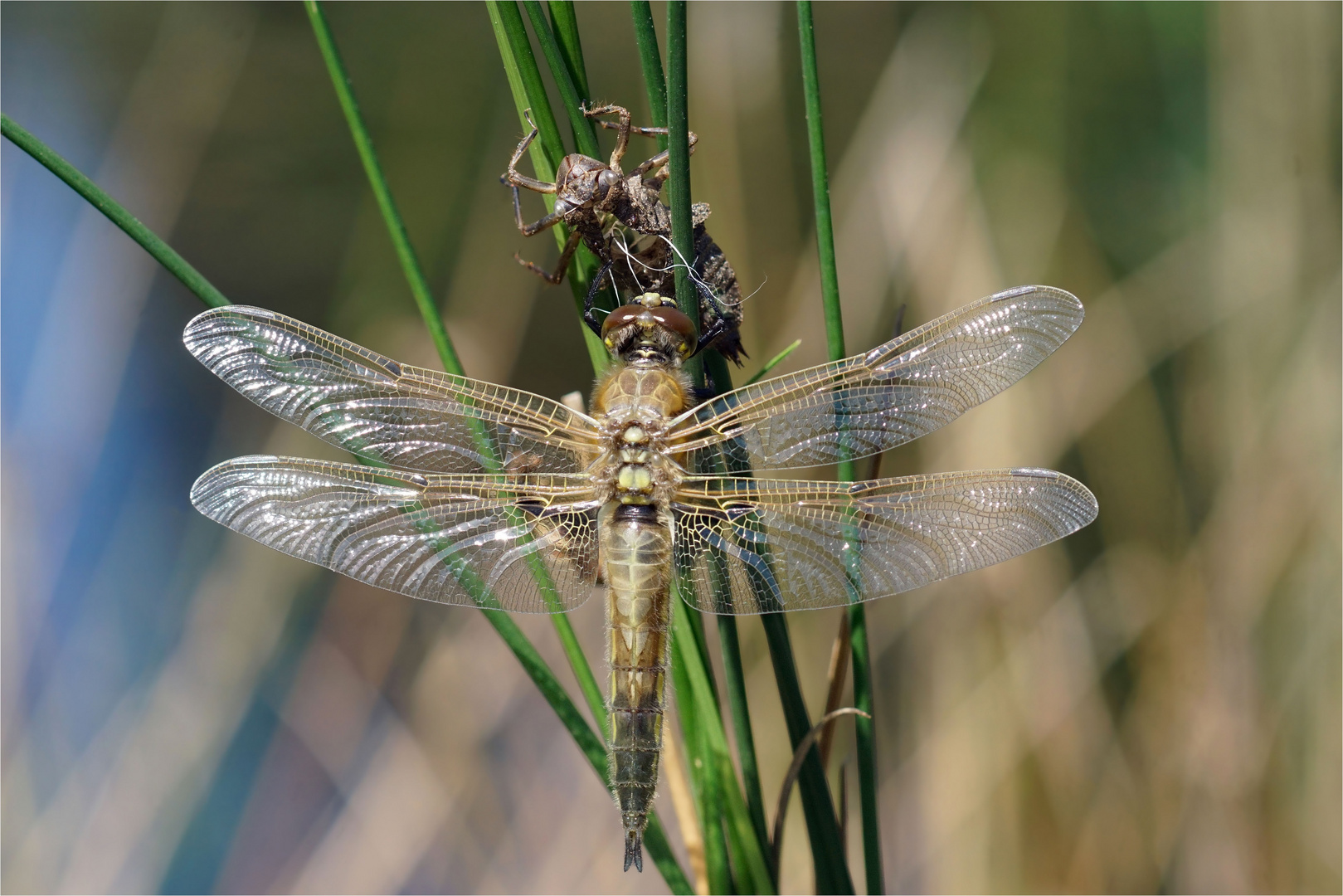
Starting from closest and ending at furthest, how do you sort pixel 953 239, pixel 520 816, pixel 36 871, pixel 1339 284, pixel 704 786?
1. pixel 704 786
2. pixel 1339 284
3. pixel 953 239
4. pixel 36 871
5. pixel 520 816

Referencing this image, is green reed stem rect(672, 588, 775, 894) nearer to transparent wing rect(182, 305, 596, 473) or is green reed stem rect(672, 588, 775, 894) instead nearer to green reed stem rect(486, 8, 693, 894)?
green reed stem rect(486, 8, 693, 894)

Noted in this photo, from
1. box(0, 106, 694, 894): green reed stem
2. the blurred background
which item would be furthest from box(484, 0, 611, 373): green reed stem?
the blurred background

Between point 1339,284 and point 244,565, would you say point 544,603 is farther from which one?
point 244,565

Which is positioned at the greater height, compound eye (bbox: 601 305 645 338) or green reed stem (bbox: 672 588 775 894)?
compound eye (bbox: 601 305 645 338)

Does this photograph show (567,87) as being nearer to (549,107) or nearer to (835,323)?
(549,107)

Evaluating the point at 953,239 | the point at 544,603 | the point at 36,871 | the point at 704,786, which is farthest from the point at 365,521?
the point at 36,871

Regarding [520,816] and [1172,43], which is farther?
[520,816]

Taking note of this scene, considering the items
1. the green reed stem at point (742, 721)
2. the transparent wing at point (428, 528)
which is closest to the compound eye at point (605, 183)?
the transparent wing at point (428, 528)
